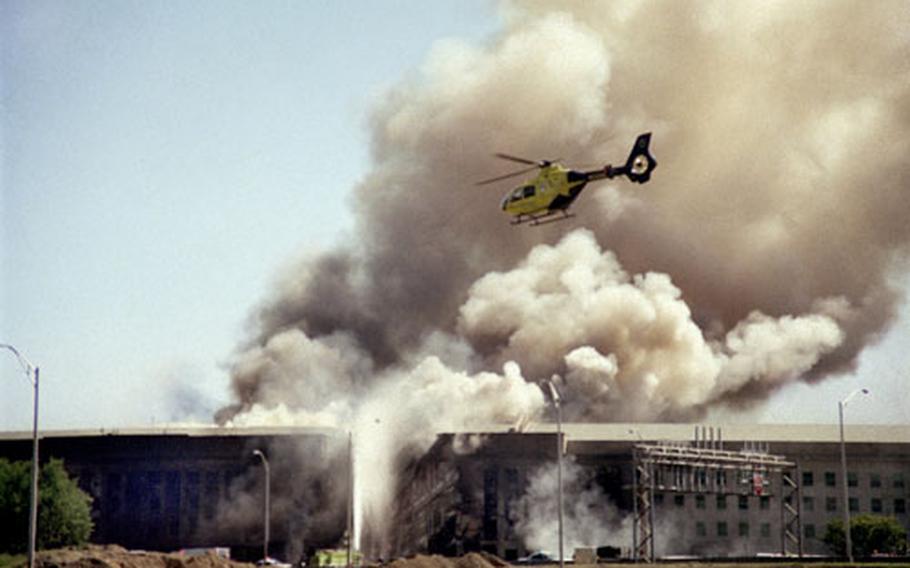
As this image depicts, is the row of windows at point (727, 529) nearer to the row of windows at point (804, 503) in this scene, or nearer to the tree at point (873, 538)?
the row of windows at point (804, 503)

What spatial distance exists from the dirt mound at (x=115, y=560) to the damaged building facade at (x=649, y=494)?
225ft

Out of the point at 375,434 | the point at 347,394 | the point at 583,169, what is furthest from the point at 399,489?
the point at 583,169

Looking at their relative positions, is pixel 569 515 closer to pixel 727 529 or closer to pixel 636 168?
pixel 727 529

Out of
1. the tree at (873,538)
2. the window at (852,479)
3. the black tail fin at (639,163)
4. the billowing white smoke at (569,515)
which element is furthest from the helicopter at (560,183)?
the window at (852,479)

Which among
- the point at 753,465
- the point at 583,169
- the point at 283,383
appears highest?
the point at 583,169

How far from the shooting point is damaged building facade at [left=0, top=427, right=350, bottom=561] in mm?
155625

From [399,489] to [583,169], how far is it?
49.4 metres

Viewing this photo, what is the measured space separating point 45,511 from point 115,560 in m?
64.5

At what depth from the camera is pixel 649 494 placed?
146125 millimetres

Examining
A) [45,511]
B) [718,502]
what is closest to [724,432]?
[718,502]

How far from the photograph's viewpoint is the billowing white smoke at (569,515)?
152 meters

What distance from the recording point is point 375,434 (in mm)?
157250

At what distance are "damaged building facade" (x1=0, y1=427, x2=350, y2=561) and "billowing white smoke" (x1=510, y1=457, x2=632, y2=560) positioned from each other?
61.8 feet

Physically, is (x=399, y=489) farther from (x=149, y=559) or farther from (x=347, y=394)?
(x=149, y=559)
